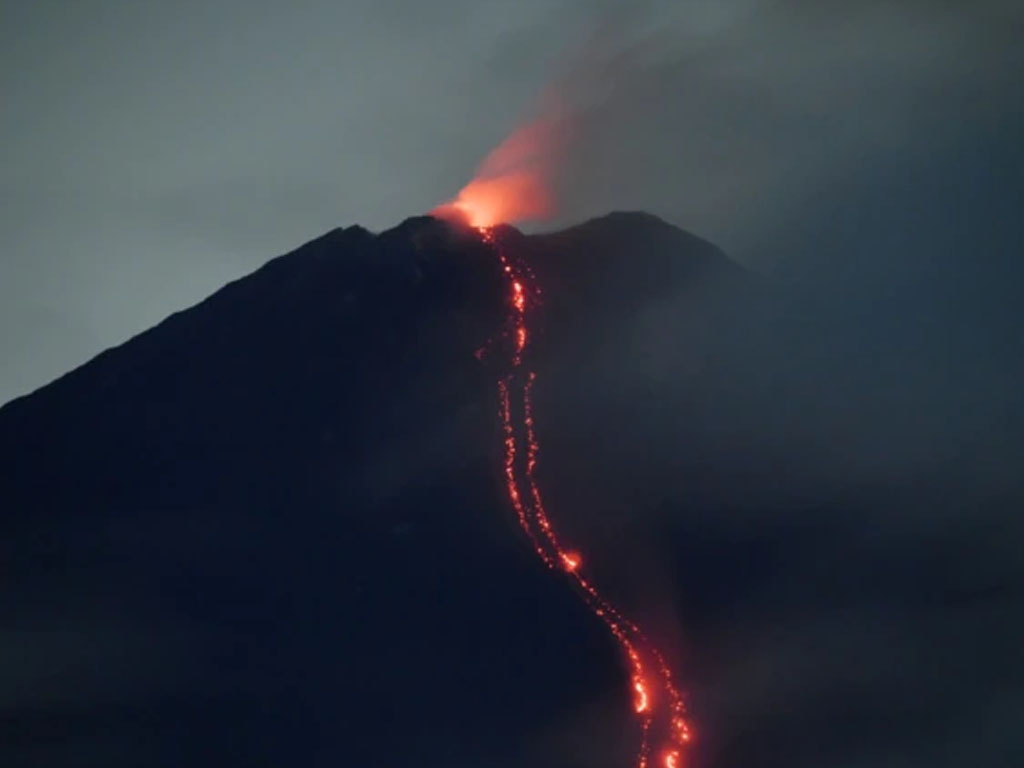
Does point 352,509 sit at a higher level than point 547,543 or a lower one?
higher

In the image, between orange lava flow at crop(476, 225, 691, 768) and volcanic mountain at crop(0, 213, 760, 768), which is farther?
volcanic mountain at crop(0, 213, 760, 768)

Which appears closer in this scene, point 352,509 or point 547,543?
point 547,543

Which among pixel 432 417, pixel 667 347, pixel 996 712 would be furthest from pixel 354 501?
pixel 996 712

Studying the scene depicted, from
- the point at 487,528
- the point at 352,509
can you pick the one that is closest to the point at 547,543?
the point at 487,528

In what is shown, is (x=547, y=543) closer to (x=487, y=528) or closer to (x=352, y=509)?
(x=487, y=528)
